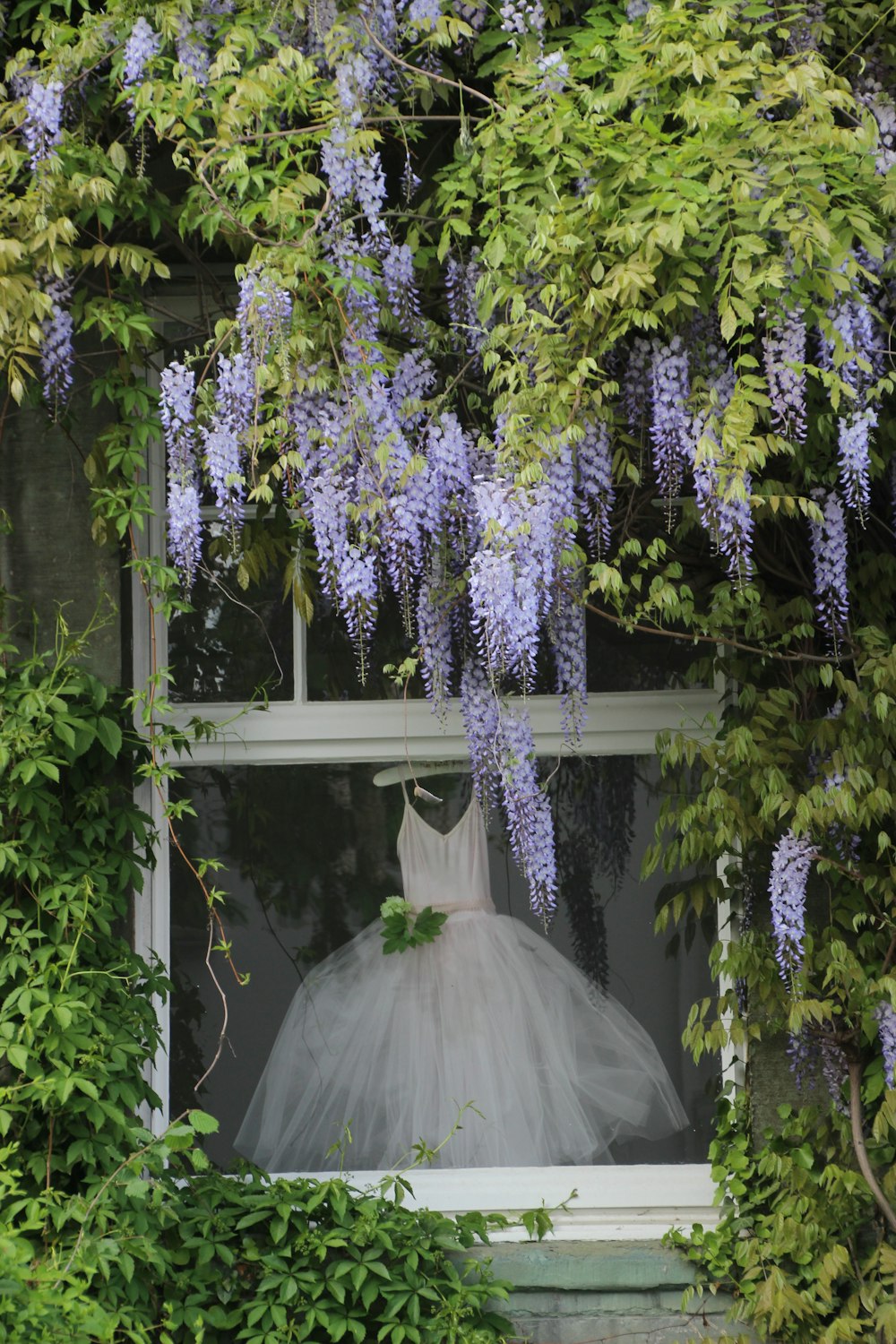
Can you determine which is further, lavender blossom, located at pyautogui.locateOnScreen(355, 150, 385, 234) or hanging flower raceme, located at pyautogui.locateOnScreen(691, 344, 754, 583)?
lavender blossom, located at pyautogui.locateOnScreen(355, 150, 385, 234)

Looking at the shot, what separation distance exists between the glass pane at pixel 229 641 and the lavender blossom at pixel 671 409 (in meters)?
1.14

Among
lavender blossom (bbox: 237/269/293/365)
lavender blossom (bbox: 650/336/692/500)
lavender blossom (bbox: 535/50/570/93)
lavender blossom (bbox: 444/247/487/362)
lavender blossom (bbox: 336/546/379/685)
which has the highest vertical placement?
lavender blossom (bbox: 535/50/570/93)

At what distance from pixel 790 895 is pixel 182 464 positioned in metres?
1.60

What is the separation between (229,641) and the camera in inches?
141

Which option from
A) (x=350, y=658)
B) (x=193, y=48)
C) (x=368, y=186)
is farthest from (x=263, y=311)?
(x=350, y=658)

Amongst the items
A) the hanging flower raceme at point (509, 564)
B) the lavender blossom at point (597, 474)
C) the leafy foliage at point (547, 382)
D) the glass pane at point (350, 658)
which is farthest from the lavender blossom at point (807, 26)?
the glass pane at point (350, 658)

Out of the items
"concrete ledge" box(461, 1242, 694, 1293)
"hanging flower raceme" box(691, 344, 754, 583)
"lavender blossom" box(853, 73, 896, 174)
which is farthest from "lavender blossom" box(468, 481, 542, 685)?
"concrete ledge" box(461, 1242, 694, 1293)

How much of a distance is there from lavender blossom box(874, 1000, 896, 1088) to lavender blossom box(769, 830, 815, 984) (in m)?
0.19

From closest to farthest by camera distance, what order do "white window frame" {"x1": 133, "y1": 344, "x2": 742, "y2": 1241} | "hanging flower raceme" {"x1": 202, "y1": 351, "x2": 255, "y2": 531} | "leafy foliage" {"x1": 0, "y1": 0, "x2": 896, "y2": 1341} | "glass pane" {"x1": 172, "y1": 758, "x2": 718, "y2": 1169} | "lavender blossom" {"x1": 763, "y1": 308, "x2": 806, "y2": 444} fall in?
"leafy foliage" {"x1": 0, "y1": 0, "x2": 896, "y2": 1341}
"lavender blossom" {"x1": 763, "y1": 308, "x2": 806, "y2": 444}
"hanging flower raceme" {"x1": 202, "y1": 351, "x2": 255, "y2": 531}
"white window frame" {"x1": 133, "y1": 344, "x2": 742, "y2": 1241}
"glass pane" {"x1": 172, "y1": 758, "x2": 718, "y2": 1169}

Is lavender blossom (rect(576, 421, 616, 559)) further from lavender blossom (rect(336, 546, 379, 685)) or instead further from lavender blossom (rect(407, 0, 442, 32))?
lavender blossom (rect(407, 0, 442, 32))

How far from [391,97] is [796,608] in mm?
1457

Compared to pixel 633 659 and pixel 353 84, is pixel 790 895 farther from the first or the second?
pixel 353 84

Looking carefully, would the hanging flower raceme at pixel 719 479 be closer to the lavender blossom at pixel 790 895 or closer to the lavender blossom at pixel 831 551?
the lavender blossom at pixel 831 551

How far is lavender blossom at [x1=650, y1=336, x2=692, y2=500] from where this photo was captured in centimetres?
282
